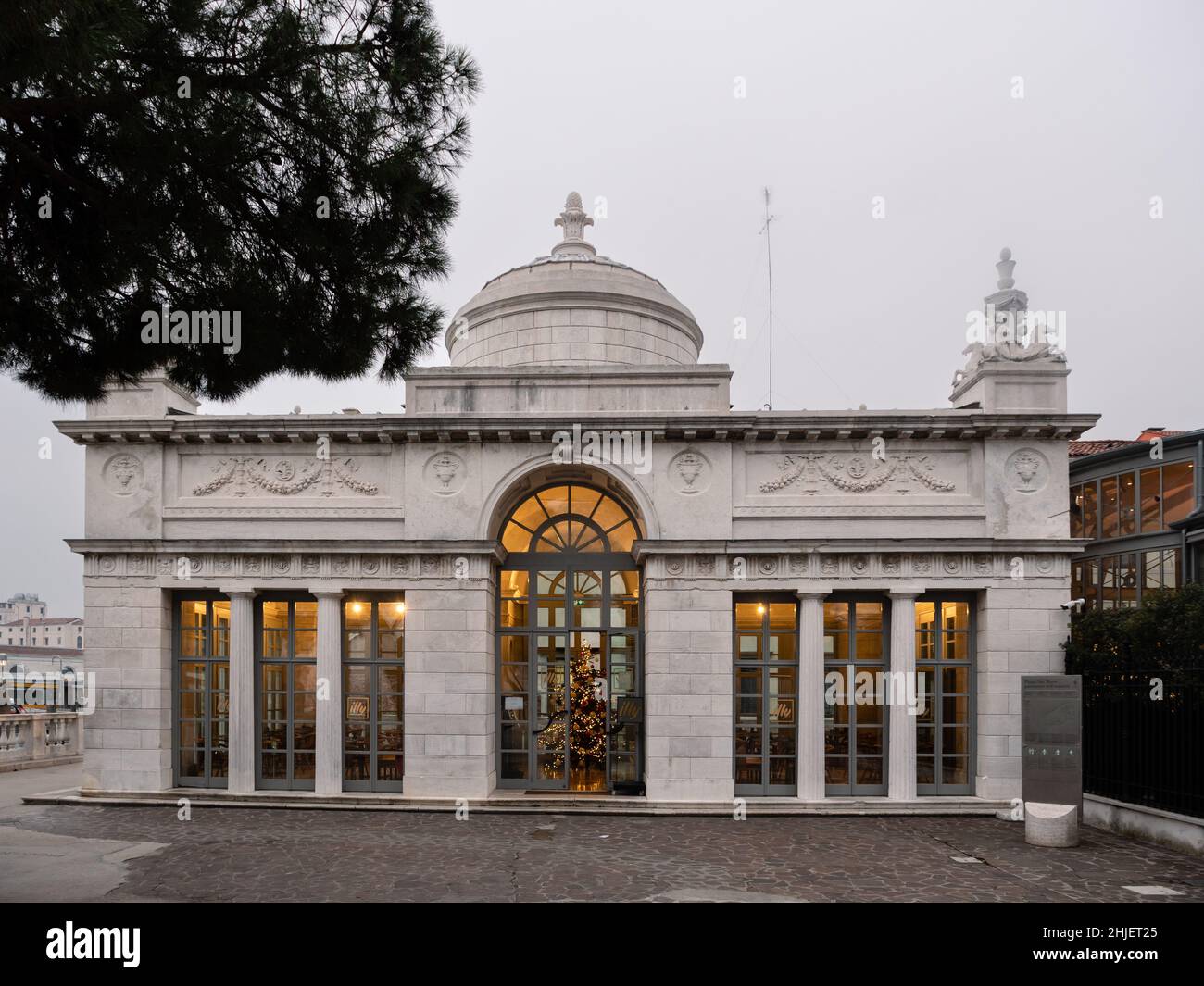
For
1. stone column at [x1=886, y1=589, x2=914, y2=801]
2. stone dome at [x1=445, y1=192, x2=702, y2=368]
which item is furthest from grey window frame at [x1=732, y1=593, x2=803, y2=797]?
stone dome at [x1=445, y1=192, x2=702, y2=368]

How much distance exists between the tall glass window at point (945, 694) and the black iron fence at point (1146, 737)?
1954 mm

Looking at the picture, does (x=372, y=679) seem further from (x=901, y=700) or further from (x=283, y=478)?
(x=901, y=700)

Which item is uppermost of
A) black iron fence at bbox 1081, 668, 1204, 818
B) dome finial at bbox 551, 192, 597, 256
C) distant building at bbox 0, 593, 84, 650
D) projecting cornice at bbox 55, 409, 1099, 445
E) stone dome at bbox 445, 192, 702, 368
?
dome finial at bbox 551, 192, 597, 256

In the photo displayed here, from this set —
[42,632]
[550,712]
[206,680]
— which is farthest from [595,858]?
[42,632]

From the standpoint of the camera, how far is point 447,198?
24.2 ft

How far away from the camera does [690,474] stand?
15.6 metres

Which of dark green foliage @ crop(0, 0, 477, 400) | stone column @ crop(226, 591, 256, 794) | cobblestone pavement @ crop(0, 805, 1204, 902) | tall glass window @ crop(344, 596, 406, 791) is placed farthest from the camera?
tall glass window @ crop(344, 596, 406, 791)

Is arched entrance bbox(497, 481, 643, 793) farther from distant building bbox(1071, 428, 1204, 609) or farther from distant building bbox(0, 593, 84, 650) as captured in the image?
distant building bbox(0, 593, 84, 650)

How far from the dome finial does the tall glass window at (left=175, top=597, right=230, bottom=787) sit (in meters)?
12.5

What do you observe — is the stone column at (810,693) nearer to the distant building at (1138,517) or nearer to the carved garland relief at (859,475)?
the carved garland relief at (859,475)

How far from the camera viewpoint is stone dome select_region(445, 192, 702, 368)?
2041 cm

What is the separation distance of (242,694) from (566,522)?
7048 millimetres

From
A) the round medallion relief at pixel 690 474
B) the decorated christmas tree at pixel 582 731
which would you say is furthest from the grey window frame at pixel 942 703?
the decorated christmas tree at pixel 582 731
